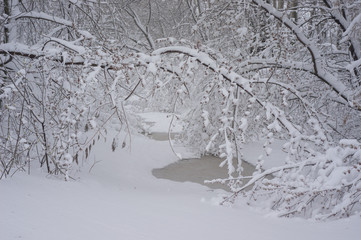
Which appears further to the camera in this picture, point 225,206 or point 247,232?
point 225,206

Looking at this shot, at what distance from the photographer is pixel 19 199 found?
133 inches

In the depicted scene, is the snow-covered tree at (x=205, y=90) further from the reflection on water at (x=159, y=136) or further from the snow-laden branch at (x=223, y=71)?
the reflection on water at (x=159, y=136)

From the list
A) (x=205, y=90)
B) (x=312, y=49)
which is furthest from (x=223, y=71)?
(x=312, y=49)

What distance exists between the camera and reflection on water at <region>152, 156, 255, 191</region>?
361 inches

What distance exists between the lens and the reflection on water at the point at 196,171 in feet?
30.1

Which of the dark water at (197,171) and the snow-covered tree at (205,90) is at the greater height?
the snow-covered tree at (205,90)

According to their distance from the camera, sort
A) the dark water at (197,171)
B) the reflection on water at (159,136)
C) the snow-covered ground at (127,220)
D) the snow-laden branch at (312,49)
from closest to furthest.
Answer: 1. the snow-covered ground at (127,220)
2. the snow-laden branch at (312,49)
3. the dark water at (197,171)
4. the reflection on water at (159,136)

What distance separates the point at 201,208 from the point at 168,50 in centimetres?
229

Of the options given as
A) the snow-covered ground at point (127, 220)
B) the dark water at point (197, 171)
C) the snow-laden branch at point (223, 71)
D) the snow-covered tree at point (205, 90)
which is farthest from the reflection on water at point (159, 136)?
the snow-laden branch at point (223, 71)

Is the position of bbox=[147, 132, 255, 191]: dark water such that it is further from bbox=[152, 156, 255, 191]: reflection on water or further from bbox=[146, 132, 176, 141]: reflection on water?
bbox=[146, 132, 176, 141]: reflection on water

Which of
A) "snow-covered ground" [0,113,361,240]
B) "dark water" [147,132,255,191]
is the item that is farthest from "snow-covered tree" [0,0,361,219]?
"dark water" [147,132,255,191]

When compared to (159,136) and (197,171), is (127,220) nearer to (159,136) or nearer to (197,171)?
(197,171)

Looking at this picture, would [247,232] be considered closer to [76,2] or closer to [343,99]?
[343,99]

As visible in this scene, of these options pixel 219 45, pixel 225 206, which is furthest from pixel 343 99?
pixel 219 45
